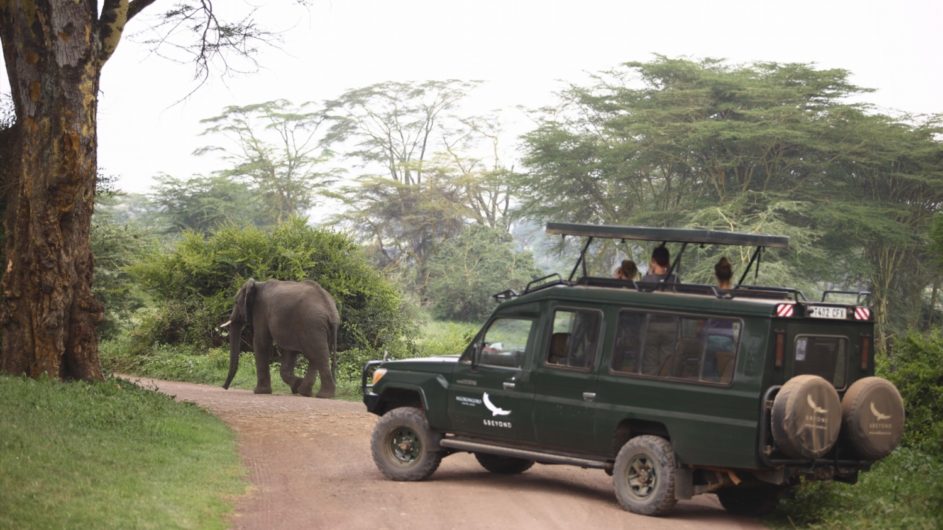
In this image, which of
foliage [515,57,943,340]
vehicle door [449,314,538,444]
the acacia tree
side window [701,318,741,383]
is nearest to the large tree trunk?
the acacia tree

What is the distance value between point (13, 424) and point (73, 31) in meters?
6.22

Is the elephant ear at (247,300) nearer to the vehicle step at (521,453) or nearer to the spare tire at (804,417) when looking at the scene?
the vehicle step at (521,453)

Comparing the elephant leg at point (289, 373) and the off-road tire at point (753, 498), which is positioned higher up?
the elephant leg at point (289, 373)

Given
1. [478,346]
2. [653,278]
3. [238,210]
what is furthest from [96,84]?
[238,210]

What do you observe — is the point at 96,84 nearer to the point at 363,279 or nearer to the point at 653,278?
the point at 653,278

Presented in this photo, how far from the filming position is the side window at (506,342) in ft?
40.0

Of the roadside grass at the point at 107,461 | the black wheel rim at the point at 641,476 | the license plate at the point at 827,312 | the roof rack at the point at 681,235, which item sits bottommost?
the roadside grass at the point at 107,461

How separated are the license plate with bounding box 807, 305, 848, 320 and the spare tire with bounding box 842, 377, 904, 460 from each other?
58cm

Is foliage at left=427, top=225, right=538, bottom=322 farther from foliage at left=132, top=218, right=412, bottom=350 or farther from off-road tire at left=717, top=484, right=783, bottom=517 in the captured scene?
off-road tire at left=717, top=484, right=783, bottom=517

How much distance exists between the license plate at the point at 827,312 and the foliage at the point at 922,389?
387 cm

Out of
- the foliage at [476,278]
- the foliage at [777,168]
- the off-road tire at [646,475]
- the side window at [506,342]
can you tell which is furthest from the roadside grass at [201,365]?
the foliage at [476,278]

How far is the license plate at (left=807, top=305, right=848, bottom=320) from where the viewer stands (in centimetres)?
1073

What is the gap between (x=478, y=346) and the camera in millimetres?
12422

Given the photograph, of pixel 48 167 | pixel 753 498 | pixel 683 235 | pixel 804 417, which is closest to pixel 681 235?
pixel 683 235
